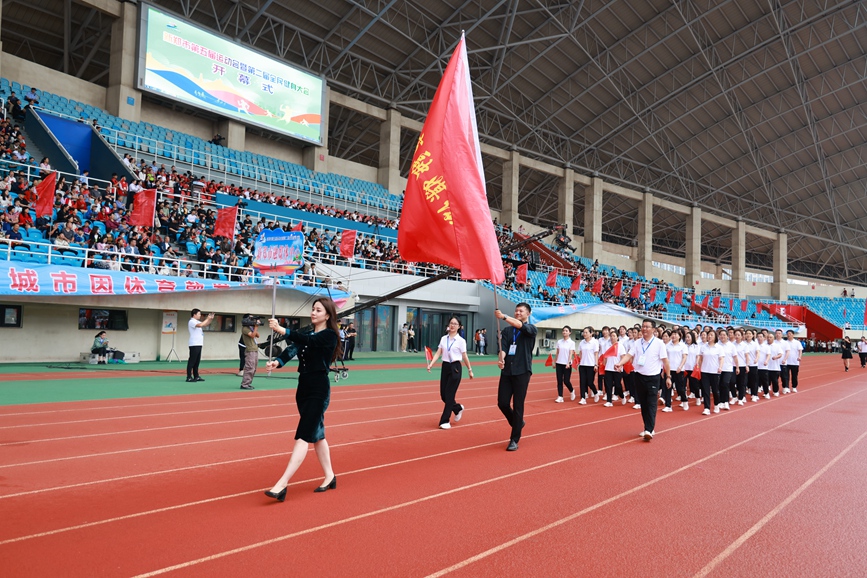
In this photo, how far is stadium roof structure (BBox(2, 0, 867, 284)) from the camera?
109 ft

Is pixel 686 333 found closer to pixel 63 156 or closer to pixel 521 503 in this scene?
pixel 521 503

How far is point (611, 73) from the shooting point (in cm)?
3828

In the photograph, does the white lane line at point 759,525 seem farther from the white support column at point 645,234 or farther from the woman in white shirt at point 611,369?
the white support column at point 645,234

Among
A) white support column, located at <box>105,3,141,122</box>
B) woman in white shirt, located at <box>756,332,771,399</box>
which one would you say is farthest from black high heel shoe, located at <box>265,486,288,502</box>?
white support column, located at <box>105,3,141,122</box>

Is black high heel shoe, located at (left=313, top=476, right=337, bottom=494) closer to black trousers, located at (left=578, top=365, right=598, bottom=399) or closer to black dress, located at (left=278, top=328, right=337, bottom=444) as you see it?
black dress, located at (left=278, top=328, right=337, bottom=444)

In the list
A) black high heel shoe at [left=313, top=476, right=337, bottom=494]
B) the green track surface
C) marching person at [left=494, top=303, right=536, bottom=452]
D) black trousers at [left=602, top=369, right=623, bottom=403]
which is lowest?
the green track surface

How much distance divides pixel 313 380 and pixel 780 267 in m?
70.6

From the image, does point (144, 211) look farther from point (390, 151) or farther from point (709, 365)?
point (390, 151)

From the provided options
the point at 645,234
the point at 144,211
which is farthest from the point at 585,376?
the point at 645,234

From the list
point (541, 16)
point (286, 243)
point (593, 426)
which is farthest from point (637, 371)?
point (541, 16)

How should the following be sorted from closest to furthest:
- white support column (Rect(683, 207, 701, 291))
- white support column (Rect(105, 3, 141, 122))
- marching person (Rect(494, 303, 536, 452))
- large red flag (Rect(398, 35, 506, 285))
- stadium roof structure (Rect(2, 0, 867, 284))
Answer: large red flag (Rect(398, 35, 506, 285)) → marching person (Rect(494, 303, 536, 452)) → white support column (Rect(105, 3, 141, 122)) → stadium roof structure (Rect(2, 0, 867, 284)) → white support column (Rect(683, 207, 701, 291))

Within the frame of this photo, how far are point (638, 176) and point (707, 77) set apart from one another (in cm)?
1339

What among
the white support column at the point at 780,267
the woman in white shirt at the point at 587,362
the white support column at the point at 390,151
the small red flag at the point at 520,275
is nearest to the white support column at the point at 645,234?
the white support column at the point at 780,267

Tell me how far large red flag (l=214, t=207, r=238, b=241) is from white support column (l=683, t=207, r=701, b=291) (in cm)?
4819
